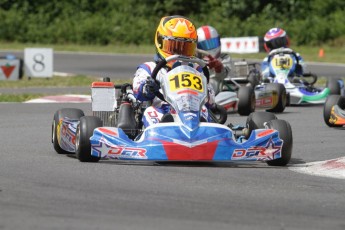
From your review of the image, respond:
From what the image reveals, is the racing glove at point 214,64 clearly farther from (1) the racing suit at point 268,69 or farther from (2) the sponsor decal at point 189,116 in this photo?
(2) the sponsor decal at point 189,116

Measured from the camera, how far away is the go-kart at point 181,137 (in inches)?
340

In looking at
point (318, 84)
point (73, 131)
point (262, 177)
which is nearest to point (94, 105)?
point (73, 131)

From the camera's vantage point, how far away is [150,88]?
941 cm

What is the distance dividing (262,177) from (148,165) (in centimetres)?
105

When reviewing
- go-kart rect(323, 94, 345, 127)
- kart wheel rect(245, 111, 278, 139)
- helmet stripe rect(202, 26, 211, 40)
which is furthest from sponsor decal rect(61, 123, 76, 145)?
helmet stripe rect(202, 26, 211, 40)

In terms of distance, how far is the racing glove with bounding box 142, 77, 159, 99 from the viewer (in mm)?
9406

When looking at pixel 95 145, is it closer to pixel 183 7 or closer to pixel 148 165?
pixel 148 165

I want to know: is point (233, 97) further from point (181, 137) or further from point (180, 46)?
point (181, 137)

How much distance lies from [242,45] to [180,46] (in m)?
23.2

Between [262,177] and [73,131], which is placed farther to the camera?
[73,131]

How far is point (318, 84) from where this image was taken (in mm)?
21641

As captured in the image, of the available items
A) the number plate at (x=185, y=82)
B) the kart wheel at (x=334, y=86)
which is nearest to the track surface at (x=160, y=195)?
the number plate at (x=185, y=82)

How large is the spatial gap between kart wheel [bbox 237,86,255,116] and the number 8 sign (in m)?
9.12

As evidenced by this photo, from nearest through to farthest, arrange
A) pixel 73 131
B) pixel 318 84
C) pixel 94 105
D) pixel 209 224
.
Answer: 1. pixel 209 224
2. pixel 73 131
3. pixel 94 105
4. pixel 318 84
